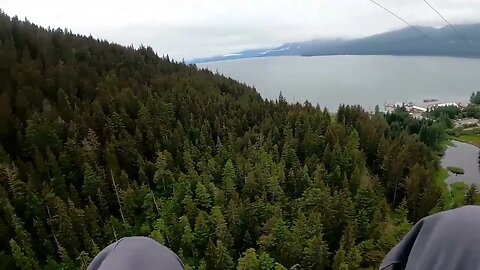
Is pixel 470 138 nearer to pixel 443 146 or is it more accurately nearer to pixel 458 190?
pixel 443 146

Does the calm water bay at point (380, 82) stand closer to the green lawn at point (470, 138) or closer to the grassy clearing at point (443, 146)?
the green lawn at point (470, 138)

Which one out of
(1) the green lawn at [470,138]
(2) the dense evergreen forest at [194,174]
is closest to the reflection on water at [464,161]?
(1) the green lawn at [470,138]

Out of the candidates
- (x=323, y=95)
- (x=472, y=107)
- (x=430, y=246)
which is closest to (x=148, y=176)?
(x=430, y=246)

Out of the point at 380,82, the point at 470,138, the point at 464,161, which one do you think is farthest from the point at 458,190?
the point at 380,82

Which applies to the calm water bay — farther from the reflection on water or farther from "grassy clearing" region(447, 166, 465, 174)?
"grassy clearing" region(447, 166, 465, 174)

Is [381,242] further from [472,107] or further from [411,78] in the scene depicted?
[411,78]
